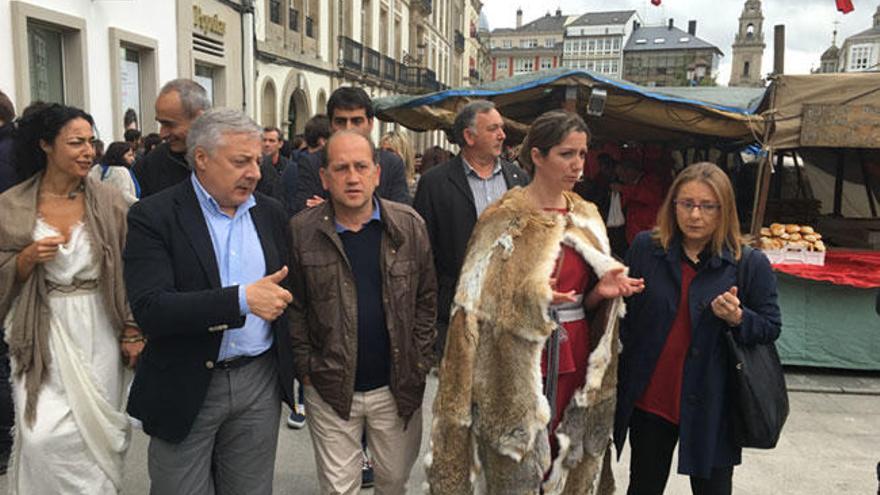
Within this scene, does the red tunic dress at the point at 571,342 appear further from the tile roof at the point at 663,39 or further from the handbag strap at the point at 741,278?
the tile roof at the point at 663,39

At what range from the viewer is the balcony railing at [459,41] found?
164ft

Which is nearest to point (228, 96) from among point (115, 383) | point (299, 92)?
point (299, 92)

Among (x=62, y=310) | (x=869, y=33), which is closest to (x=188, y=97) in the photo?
(x=62, y=310)

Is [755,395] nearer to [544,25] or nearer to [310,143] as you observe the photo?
[310,143]

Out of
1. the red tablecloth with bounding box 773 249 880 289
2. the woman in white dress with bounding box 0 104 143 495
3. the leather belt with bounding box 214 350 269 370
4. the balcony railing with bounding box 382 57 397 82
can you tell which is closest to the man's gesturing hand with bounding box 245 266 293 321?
the leather belt with bounding box 214 350 269 370

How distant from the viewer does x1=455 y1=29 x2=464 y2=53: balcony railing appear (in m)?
50.1

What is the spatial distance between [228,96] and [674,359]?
13.7m

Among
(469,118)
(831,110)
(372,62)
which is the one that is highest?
(372,62)

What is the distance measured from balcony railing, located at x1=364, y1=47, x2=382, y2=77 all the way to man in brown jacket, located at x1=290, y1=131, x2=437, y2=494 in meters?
24.4

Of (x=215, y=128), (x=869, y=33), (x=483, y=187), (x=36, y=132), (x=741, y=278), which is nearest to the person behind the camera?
(x=215, y=128)

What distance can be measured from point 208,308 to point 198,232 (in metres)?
0.30

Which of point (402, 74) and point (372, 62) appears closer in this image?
point (372, 62)

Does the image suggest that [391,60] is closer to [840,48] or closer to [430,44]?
[430,44]

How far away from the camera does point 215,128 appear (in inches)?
85.8
